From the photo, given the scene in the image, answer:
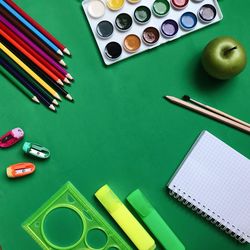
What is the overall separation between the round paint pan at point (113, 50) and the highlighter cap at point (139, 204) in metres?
0.31

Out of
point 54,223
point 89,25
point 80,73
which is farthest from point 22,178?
point 89,25

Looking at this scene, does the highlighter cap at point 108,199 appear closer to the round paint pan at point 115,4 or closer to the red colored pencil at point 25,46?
the red colored pencil at point 25,46

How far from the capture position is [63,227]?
40.4 inches

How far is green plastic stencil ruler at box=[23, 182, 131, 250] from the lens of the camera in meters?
1.02

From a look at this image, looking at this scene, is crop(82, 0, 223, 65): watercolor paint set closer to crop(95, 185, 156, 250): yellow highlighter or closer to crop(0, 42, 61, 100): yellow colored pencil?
crop(0, 42, 61, 100): yellow colored pencil

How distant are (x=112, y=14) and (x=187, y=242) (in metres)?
0.54

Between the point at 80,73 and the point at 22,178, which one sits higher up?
the point at 80,73

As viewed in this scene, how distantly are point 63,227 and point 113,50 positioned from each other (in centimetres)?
41

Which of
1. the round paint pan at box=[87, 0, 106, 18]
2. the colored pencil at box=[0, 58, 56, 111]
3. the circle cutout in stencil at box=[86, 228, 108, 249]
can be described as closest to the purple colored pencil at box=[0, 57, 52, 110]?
the colored pencil at box=[0, 58, 56, 111]

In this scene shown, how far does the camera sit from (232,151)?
1078 mm

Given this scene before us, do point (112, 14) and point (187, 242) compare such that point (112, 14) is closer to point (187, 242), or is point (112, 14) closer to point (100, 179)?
point (100, 179)

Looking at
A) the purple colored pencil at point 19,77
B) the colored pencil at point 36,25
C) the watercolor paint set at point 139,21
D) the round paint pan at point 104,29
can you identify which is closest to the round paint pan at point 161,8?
the watercolor paint set at point 139,21

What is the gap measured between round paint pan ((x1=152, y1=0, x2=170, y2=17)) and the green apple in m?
0.13

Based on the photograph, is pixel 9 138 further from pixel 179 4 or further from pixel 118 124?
pixel 179 4
